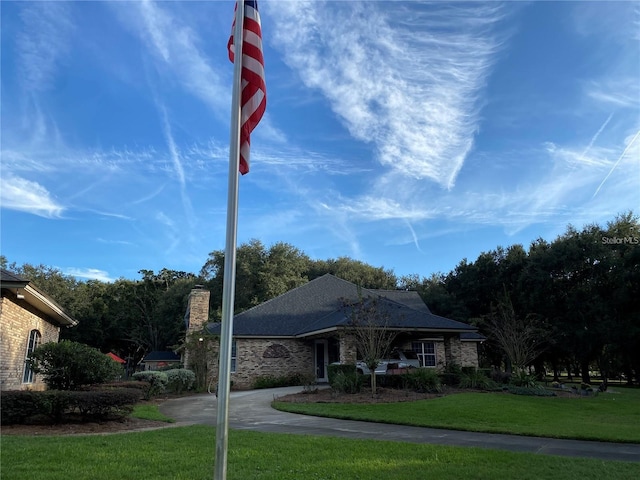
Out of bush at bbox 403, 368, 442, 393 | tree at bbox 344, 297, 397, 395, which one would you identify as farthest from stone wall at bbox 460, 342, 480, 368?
tree at bbox 344, 297, 397, 395

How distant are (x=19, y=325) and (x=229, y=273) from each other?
12.5m

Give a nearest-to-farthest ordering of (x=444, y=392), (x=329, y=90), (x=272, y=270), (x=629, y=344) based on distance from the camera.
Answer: (x=329, y=90) → (x=444, y=392) → (x=629, y=344) → (x=272, y=270)

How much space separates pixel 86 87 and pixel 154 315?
41.6 metres

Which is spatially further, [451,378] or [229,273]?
[451,378]

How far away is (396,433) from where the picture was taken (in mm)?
9516

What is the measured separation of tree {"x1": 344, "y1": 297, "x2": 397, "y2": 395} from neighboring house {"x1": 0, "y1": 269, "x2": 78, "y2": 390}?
33.8ft

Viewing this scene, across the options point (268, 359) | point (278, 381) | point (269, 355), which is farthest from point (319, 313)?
point (278, 381)

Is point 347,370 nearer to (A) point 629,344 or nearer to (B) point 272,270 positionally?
(A) point 629,344

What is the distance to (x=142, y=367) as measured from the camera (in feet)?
158

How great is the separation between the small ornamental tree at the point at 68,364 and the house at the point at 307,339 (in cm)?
1053

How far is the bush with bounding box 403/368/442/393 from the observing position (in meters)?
16.9

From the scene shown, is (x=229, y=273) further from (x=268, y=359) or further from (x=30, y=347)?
(x=268, y=359)

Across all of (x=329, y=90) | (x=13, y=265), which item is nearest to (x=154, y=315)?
(x=13, y=265)

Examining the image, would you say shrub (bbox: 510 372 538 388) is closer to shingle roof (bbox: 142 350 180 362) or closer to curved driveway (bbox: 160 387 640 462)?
curved driveway (bbox: 160 387 640 462)
